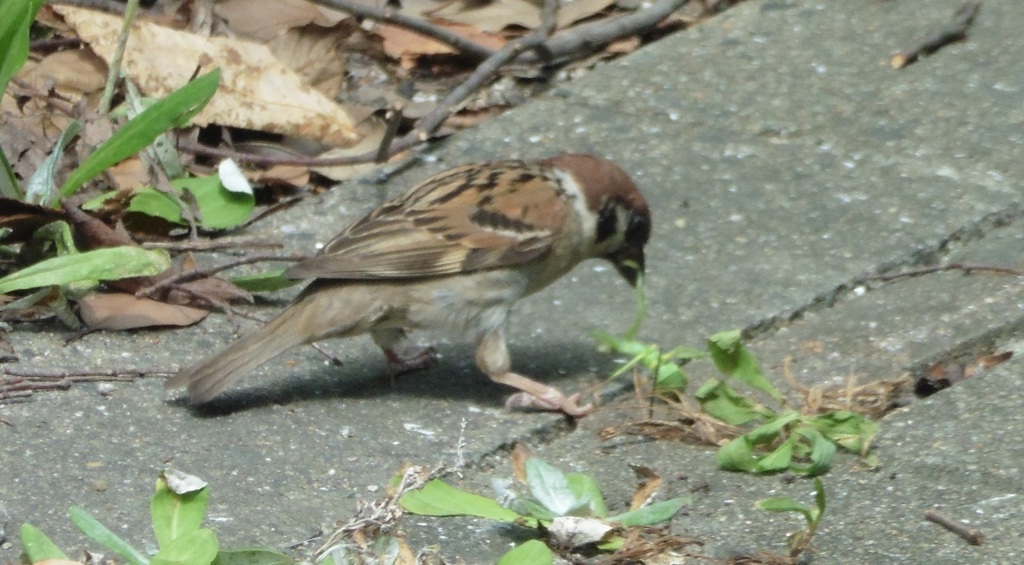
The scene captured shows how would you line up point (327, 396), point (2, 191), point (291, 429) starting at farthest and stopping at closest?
point (2, 191) < point (327, 396) < point (291, 429)

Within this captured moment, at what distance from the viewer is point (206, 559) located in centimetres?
271

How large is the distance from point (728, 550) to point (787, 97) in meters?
2.99

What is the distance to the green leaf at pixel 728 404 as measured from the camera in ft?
12.3

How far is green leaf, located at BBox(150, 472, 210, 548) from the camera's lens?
115 inches

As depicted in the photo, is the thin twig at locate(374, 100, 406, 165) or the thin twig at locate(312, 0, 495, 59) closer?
the thin twig at locate(374, 100, 406, 165)

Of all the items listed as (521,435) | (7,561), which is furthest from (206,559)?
(521,435)

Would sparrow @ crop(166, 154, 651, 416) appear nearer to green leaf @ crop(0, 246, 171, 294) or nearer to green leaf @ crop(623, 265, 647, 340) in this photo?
green leaf @ crop(623, 265, 647, 340)

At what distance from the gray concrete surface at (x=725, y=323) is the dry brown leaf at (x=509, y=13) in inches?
15.7

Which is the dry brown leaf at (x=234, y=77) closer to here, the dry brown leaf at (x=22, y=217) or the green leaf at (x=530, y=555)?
the dry brown leaf at (x=22, y=217)

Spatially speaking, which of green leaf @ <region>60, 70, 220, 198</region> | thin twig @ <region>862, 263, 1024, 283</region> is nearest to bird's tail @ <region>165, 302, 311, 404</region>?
green leaf @ <region>60, 70, 220, 198</region>

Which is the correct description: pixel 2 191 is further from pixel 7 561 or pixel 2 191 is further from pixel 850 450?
pixel 850 450

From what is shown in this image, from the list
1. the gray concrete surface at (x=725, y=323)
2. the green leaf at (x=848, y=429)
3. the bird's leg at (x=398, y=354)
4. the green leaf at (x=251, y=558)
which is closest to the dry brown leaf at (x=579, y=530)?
the gray concrete surface at (x=725, y=323)

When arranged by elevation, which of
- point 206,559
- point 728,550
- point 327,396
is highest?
point 206,559

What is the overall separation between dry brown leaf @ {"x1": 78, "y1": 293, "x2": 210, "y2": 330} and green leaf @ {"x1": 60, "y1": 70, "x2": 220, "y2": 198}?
0.39m
